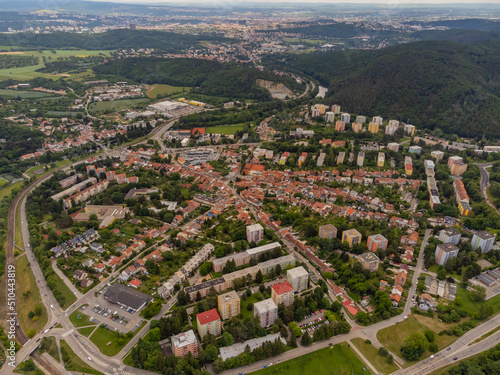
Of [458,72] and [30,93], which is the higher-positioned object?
[458,72]

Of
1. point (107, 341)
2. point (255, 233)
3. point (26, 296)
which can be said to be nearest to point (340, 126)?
point (255, 233)

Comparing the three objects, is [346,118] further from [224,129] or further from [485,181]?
[485,181]

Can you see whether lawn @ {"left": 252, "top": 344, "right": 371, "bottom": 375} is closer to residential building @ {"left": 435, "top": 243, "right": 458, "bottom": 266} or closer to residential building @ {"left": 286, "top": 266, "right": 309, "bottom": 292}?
residential building @ {"left": 286, "top": 266, "right": 309, "bottom": 292}

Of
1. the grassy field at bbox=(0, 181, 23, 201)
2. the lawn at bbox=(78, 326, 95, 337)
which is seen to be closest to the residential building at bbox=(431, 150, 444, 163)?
the lawn at bbox=(78, 326, 95, 337)

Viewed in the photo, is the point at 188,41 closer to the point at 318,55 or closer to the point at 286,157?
the point at 318,55

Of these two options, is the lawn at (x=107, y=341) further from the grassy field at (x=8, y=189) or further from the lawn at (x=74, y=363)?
the grassy field at (x=8, y=189)

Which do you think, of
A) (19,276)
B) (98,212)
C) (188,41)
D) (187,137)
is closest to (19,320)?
(19,276)
